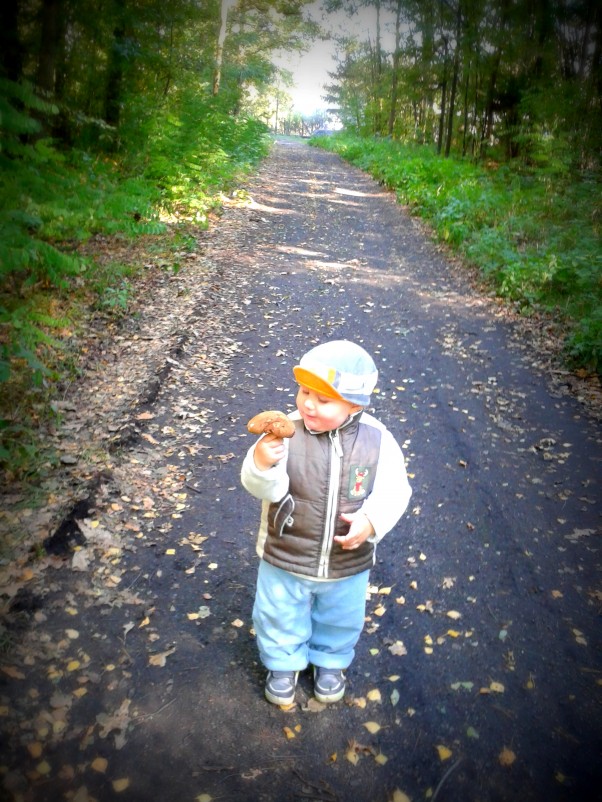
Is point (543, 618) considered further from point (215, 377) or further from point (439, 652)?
point (215, 377)

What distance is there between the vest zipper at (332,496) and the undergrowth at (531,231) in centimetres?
493

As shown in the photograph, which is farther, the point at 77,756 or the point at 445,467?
the point at 445,467

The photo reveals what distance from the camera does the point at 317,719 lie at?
2.62 meters

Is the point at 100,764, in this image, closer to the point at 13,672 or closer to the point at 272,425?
the point at 13,672

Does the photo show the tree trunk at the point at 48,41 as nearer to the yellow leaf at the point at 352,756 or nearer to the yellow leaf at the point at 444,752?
the yellow leaf at the point at 352,756

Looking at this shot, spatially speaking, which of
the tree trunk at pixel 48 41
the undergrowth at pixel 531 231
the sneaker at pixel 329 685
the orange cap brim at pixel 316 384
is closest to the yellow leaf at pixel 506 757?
the sneaker at pixel 329 685

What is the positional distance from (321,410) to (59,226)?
5851mm

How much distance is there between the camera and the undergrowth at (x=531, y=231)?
709 cm

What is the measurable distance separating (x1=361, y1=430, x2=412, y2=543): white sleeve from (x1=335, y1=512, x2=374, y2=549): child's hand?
0.09 ft

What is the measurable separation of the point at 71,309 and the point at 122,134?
6.90 meters

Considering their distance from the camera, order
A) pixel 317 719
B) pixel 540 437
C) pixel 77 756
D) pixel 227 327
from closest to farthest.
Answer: pixel 77 756, pixel 317 719, pixel 540 437, pixel 227 327

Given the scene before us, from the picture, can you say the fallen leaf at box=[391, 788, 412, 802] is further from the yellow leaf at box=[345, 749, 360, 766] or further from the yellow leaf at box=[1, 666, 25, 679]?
the yellow leaf at box=[1, 666, 25, 679]

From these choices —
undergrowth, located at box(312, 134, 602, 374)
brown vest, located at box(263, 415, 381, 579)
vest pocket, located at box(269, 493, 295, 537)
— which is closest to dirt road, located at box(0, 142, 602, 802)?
brown vest, located at box(263, 415, 381, 579)

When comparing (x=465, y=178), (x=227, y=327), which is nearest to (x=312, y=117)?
(x=465, y=178)
